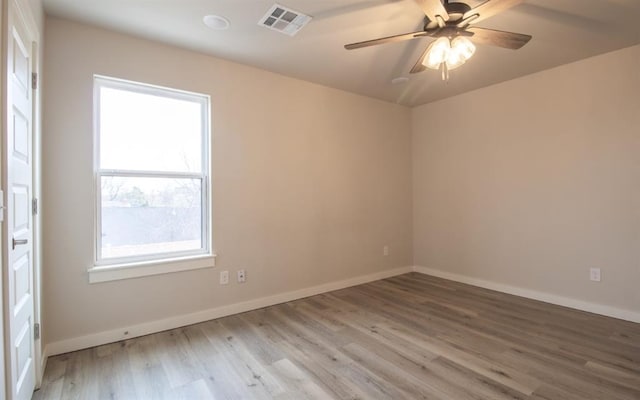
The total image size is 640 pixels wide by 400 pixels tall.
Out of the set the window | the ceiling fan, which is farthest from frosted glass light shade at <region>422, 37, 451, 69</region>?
the window

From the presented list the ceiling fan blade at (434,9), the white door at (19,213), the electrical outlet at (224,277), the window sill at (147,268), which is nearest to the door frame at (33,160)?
the white door at (19,213)

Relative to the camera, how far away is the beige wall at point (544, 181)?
2969 millimetres

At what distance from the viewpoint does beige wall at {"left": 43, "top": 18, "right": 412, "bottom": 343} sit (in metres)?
2.38

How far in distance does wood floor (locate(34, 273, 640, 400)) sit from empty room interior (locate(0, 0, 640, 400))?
20 mm

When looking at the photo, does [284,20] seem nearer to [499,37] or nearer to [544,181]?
[499,37]

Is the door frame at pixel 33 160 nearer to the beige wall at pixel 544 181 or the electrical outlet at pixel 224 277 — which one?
the electrical outlet at pixel 224 277

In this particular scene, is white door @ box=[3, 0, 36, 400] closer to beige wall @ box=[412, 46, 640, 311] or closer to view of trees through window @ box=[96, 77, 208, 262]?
view of trees through window @ box=[96, 77, 208, 262]

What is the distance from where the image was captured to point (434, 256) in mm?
4562

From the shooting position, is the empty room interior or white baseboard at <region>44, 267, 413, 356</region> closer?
the empty room interior

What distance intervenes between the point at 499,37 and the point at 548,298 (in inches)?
113

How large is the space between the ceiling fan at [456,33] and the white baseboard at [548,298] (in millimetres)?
2724

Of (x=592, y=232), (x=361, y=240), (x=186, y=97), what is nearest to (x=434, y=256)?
(x=361, y=240)

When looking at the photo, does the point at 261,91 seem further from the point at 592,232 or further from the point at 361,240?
the point at 592,232

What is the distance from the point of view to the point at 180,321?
284 centimetres
